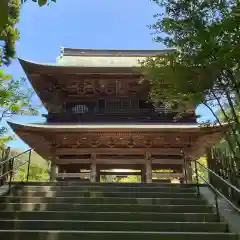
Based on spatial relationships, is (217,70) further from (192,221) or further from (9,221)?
(9,221)

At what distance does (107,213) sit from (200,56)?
3.23m

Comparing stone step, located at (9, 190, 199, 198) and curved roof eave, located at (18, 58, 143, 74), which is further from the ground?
curved roof eave, located at (18, 58, 143, 74)

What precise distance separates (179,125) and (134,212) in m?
6.16

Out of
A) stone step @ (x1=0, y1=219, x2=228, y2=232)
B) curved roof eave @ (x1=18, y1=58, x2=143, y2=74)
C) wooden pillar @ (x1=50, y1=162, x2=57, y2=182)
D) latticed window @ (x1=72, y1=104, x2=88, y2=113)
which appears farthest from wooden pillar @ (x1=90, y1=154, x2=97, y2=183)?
stone step @ (x1=0, y1=219, x2=228, y2=232)

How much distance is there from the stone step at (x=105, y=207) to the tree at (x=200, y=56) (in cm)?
136

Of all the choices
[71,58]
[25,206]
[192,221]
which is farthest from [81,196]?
[71,58]

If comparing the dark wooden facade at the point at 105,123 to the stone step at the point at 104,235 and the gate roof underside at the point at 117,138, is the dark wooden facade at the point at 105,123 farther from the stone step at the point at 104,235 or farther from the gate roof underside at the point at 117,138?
the stone step at the point at 104,235

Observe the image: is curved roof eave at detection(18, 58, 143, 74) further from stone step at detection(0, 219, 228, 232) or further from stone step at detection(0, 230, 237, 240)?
stone step at detection(0, 230, 237, 240)

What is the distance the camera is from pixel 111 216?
570 cm

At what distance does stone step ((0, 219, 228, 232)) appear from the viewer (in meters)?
5.15

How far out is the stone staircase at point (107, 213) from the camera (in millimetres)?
4562

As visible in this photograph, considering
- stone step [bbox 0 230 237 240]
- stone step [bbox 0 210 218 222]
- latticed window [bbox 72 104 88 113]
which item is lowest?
stone step [bbox 0 230 237 240]

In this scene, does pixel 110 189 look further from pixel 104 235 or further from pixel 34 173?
pixel 34 173

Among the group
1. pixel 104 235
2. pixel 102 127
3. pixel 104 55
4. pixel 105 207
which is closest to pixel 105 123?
pixel 102 127
